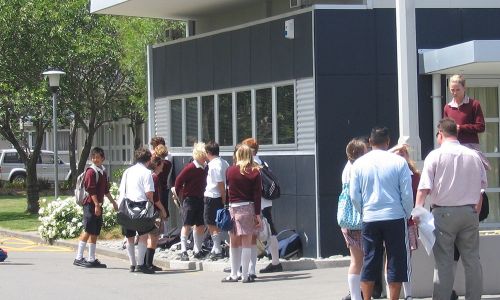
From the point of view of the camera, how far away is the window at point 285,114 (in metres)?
15.3

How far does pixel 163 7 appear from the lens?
18047mm

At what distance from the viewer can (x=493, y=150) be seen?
15.0m

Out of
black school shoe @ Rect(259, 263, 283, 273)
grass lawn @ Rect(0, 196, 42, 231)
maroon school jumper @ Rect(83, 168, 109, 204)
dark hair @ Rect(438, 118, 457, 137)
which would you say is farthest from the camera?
grass lawn @ Rect(0, 196, 42, 231)

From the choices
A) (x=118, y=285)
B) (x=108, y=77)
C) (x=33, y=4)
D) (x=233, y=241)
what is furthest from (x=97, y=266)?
(x=108, y=77)

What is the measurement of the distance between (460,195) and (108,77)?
84.7 ft

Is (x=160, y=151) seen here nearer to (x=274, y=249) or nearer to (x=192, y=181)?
(x=192, y=181)

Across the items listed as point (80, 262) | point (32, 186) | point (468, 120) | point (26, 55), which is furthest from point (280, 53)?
point (32, 186)

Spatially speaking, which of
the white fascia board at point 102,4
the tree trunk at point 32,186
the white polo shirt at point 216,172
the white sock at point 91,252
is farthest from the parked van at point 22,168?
the white polo shirt at point 216,172

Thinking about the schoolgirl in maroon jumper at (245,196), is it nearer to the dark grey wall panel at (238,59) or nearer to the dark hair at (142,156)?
the dark hair at (142,156)

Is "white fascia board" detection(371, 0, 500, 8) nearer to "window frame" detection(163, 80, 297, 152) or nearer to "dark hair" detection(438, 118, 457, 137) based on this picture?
"window frame" detection(163, 80, 297, 152)

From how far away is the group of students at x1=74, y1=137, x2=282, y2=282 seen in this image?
12.4m

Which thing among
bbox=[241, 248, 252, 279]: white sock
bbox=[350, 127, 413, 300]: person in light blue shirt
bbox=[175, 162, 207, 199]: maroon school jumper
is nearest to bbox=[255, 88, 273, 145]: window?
bbox=[175, 162, 207, 199]: maroon school jumper

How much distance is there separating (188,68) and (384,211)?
387 inches

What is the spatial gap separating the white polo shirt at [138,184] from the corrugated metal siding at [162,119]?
5459 mm
